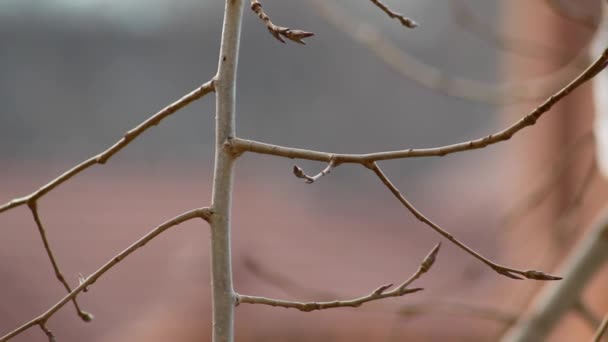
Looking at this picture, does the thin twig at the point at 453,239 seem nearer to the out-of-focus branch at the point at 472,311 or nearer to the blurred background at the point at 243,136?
the out-of-focus branch at the point at 472,311

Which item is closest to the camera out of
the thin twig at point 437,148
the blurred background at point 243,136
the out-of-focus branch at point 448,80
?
the thin twig at point 437,148

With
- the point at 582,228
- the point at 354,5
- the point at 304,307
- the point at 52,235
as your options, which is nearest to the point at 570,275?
the point at 304,307

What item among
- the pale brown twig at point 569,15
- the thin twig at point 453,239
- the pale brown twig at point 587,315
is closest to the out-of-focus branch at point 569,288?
the pale brown twig at point 587,315

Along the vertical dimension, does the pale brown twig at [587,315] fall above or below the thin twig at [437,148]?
below

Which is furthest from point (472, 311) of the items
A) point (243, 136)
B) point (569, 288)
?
point (243, 136)

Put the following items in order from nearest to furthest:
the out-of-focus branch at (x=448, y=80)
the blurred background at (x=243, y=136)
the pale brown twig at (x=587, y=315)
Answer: the pale brown twig at (x=587, y=315) < the out-of-focus branch at (x=448, y=80) < the blurred background at (x=243, y=136)

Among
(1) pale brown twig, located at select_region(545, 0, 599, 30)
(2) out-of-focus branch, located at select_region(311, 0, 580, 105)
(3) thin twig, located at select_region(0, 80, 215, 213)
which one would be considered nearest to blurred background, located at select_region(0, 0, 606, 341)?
(2) out-of-focus branch, located at select_region(311, 0, 580, 105)

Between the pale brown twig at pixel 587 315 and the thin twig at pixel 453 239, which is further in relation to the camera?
the pale brown twig at pixel 587 315
